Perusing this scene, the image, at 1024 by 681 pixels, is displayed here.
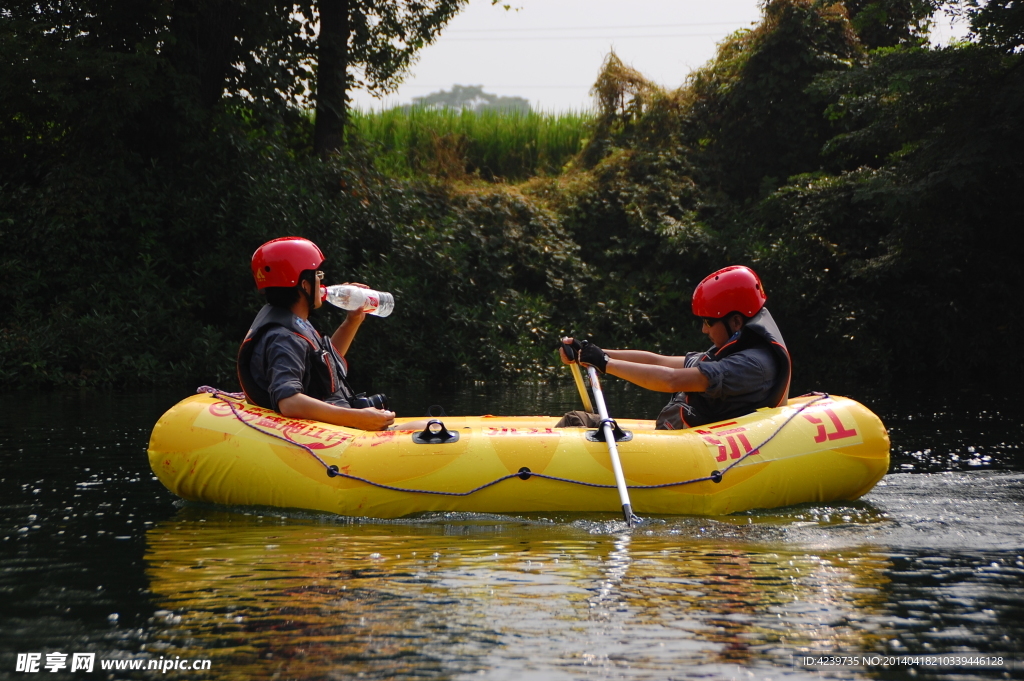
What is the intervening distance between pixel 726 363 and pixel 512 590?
225cm

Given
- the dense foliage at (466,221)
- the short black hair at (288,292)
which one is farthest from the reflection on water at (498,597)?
the dense foliage at (466,221)

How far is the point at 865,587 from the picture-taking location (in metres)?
3.93

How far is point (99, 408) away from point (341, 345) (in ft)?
16.4

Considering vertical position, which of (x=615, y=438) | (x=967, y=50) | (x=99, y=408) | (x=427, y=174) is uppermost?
(x=967, y=50)

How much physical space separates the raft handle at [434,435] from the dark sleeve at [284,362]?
665 millimetres

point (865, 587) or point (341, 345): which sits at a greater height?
point (341, 345)

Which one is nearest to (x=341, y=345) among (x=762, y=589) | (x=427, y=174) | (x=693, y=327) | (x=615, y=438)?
(x=615, y=438)

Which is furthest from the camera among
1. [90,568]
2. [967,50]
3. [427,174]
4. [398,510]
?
[427,174]

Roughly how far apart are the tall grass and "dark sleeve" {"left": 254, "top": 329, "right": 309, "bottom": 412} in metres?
14.8

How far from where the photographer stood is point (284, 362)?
5391 millimetres

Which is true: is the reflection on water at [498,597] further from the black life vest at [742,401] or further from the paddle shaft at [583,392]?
the paddle shaft at [583,392]

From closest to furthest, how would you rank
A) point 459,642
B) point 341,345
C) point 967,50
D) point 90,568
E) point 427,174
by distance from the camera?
1. point 459,642
2. point 90,568
3. point 341,345
4. point 967,50
5. point 427,174

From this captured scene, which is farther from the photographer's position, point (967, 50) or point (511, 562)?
point (967, 50)

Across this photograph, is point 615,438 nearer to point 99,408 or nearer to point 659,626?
point 659,626
